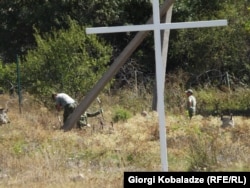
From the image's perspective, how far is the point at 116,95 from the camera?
22.0 metres

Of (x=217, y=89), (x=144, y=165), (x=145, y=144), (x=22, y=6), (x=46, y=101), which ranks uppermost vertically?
(x=22, y=6)

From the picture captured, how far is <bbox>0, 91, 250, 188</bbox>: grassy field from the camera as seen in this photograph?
9.10 metres

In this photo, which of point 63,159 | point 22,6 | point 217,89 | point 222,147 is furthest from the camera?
point 22,6

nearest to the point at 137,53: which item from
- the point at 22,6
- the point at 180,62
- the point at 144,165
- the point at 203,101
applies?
the point at 180,62

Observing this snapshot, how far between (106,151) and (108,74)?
12.3 feet

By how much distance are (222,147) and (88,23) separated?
61.5 feet

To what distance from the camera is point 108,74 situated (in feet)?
49.1

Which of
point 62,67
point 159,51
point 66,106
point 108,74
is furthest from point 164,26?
point 62,67

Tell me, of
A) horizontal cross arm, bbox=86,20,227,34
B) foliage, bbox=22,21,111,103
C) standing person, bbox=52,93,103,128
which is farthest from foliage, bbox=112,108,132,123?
horizontal cross arm, bbox=86,20,227,34

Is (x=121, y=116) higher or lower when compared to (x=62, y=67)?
lower

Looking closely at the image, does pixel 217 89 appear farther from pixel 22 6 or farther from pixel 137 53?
pixel 22 6

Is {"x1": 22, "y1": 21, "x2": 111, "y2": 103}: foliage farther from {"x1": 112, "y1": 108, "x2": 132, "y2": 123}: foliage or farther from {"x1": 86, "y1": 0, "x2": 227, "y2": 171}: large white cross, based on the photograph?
{"x1": 86, "y1": 0, "x2": 227, "y2": 171}: large white cross

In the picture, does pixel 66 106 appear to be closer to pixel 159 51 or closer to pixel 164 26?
pixel 164 26

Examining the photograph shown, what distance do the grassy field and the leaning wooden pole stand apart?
331 mm
